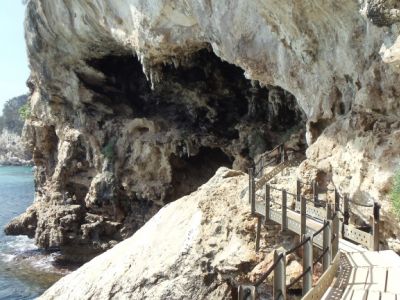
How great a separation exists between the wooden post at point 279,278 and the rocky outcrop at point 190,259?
5164 millimetres

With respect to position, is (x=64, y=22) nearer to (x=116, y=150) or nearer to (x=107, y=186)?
(x=116, y=150)

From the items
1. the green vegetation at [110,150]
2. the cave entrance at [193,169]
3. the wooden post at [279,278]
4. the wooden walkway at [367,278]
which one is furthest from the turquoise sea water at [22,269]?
the wooden post at [279,278]

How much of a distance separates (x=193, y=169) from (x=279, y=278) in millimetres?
22947

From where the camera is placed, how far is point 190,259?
11648 millimetres

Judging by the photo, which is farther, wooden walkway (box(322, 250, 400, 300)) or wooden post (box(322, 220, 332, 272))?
wooden post (box(322, 220, 332, 272))

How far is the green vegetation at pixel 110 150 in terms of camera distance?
28.1 meters

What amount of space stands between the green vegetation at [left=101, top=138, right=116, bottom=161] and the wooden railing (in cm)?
1631

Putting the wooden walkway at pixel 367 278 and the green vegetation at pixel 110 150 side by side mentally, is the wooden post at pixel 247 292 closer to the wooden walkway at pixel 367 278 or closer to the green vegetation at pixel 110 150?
the wooden walkway at pixel 367 278

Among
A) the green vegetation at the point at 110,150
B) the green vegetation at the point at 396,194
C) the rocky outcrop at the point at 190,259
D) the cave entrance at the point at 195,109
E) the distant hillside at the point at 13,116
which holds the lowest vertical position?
the rocky outcrop at the point at 190,259

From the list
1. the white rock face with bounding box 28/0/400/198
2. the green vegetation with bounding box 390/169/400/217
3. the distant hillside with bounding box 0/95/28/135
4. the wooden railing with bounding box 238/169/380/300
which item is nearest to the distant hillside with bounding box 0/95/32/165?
the distant hillside with bounding box 0/95/28/135

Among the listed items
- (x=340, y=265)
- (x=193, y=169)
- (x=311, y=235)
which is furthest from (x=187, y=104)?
(x=311, y=235)

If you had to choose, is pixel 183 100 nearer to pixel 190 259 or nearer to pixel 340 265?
pixel 190 259

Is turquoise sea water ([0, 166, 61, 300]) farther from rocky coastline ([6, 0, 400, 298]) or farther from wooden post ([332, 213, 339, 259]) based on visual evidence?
wooden post ([332, 213, 339, 259])

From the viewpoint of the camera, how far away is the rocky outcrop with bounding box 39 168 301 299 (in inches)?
441
